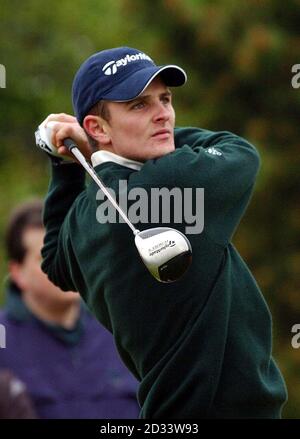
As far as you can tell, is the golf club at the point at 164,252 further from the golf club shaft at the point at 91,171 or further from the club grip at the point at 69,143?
the club grip at the point at 69,143

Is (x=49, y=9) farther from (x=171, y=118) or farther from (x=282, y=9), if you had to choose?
(x=171, y=118)

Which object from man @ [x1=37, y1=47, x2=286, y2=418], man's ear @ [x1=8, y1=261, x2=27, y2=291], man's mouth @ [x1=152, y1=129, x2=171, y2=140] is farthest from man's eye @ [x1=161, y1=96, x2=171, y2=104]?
man's ear @ [x1=8, y1=261, x2=27, y2=291]

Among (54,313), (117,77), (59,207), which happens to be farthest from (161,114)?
(54,313)

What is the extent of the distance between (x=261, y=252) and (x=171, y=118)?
25.7ft

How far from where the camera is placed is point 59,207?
212 inches

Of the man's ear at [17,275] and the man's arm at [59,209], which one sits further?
the man's ear at [17,275]

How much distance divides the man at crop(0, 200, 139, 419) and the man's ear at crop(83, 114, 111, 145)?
6.84 feet

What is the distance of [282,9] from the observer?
40.2ft

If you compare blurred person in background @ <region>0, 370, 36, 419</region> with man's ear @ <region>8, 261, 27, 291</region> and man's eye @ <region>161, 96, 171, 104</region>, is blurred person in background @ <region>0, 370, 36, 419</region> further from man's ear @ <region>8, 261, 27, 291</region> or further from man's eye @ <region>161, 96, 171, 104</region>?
man's eye @ <region>161, 96, 171, 104</region>

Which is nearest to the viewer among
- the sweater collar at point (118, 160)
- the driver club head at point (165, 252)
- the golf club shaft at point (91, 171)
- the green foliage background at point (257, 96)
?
the driver club head at point (165, 252)

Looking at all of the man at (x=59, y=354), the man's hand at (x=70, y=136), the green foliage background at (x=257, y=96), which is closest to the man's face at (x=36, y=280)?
the man at (x=59, y=354)

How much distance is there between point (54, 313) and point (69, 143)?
2.18 metres

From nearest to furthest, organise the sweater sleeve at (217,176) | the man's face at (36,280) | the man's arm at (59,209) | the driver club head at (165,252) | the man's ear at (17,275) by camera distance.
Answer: the driver club head at (165,252) < the sweater sleeve at (217,176) < the man's arm at (59,209) < the man's face at (36,280) < the man's ear at (17,275)

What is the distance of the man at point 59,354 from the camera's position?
684 centimetres
